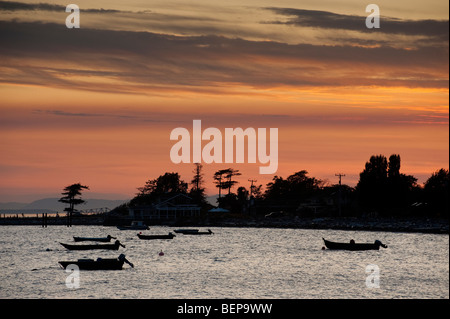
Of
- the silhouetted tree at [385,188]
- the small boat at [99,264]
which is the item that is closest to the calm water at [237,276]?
the small boat at [99,264]

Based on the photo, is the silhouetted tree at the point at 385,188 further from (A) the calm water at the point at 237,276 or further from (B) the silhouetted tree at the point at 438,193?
(A) the calm water at the point at 237,276

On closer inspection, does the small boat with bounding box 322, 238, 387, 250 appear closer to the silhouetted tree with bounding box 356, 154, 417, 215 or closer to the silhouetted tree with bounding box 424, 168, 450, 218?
the silhouetted tree with bounding box 424, 168, 450, 218

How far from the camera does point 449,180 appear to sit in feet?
513

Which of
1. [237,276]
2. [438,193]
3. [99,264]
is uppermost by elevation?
[438,193]

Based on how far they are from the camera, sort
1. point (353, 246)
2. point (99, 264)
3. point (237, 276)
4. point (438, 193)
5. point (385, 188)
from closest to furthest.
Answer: point (99, 264)
point (237, 276)
point (353, 246)
point (438, 193)
point (385, 188)

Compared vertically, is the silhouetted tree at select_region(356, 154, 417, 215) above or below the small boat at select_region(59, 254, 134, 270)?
above

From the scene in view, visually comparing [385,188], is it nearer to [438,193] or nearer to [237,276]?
[438,193]

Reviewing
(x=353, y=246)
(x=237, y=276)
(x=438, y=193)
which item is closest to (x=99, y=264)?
(x=237, y=276)

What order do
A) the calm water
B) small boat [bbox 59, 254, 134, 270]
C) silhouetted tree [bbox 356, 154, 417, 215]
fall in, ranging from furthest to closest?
silhouetted tree [bbox 356, 154, 417, 215] < small boat [bbox 59, 254, 134, 270] < the calm water

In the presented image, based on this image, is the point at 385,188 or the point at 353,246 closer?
the point at 353,246

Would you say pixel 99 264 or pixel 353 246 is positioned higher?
pixel 99 264

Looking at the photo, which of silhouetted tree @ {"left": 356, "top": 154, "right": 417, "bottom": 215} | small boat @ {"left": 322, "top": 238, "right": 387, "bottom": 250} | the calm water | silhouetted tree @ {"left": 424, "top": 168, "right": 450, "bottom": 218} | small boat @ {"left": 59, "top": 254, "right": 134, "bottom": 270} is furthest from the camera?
silhouetted tree @ {"left": 356, "top": 154, "right": 417, "bottom": 215}

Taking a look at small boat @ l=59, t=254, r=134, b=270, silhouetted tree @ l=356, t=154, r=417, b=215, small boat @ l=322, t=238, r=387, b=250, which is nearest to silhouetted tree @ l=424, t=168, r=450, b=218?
silhouetted tree @ l=356, t=154, r=417, b=215

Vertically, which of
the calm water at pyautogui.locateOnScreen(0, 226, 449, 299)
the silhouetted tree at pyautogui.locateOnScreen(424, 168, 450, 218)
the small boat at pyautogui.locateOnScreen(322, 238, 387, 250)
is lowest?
the calm water at pyautogui.locateOnScreen(0, 226, 449, 299)
